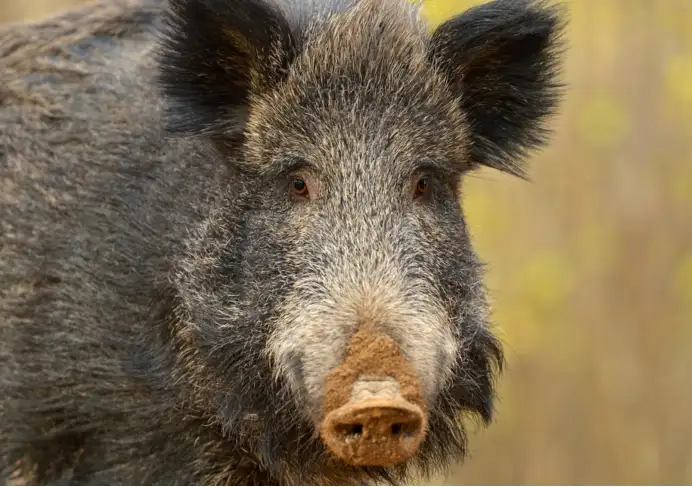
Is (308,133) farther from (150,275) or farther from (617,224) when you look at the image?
(617,224)

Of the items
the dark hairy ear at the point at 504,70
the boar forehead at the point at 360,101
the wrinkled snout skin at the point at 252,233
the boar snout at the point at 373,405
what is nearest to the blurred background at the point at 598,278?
the dark hairy ear at the point at 504,70

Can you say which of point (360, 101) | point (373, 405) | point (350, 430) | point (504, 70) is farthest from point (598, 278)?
point (373, 405)

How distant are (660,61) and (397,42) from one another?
660 cm

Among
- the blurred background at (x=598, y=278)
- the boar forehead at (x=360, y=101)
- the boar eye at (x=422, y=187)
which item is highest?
the boar forehead at (x=360, y=101)

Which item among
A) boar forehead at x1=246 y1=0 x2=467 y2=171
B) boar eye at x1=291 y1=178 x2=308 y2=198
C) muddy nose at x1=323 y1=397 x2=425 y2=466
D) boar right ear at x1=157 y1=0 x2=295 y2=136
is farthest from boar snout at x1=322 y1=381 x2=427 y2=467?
boar right ear at x1=157 y1=0 x2=295 y2=136

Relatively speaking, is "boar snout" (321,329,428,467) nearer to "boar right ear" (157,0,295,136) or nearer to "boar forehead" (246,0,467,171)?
"boar forehead" (246,0,467,171)

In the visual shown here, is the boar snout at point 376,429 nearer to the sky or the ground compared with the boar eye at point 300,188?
nearer to the ground

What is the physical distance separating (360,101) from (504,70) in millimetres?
774

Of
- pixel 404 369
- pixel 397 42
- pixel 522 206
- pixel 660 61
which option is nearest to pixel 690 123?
pixel 660 61

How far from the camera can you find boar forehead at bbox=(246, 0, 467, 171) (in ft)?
16.5

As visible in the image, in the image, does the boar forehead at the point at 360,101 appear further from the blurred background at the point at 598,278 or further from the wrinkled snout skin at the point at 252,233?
the blurred background at the point at 598,278

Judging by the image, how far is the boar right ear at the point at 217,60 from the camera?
518 cm

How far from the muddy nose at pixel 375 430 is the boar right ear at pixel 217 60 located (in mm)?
1449

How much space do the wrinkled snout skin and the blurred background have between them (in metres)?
5.95
